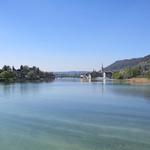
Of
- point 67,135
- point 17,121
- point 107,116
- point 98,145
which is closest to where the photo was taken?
point 98,145

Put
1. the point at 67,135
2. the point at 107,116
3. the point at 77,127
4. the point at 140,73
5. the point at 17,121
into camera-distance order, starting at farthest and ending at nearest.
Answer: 1. the point at 140,73
2. the point at 107,116
3. the point at 17,121
4. the point at 77,127
5. the point at 67,135

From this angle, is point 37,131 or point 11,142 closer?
point 11,142

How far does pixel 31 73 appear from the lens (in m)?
170

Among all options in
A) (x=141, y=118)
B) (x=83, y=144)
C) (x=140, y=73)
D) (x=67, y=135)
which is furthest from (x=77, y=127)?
(x=140, y=73)

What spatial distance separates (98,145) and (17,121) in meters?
9.98

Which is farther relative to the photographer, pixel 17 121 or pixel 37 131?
pixel 17 121

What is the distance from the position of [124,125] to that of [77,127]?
3768mm

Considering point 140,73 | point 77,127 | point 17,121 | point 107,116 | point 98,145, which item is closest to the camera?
point 98,145

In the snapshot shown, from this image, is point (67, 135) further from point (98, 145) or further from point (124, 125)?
point (124, 125)

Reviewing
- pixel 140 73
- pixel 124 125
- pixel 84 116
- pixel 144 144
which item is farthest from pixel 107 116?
pixel 140 73

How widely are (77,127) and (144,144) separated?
6224 mm

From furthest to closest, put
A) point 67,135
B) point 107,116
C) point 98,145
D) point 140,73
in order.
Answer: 1. point 140,73
2. point 107,116
3. point 67,135
4. point 98,145

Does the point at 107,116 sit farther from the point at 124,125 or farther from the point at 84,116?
the point at 124,125

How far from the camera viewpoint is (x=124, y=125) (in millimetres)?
22859
